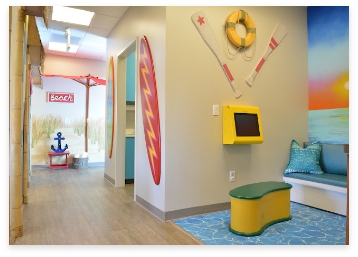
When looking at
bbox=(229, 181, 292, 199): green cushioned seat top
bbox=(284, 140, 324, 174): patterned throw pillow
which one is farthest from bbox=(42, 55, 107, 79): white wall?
bbox=(229, 181, 292, 199): green cushioned seat top

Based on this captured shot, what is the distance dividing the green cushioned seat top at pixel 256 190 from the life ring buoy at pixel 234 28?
1688 millimetres

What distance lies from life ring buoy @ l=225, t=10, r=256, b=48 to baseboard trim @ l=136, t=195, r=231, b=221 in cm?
195

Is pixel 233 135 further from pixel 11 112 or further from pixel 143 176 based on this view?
pixel 11 112

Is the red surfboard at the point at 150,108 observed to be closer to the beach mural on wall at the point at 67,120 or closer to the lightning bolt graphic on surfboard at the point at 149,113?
the lightning bolt graphic on surfboard at the point at 149,113

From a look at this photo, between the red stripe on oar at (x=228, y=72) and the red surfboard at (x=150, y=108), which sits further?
the red stripe on oar at (x=228, y=72)

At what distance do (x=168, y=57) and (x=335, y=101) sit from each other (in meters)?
2.41

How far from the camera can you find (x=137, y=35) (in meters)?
3.76

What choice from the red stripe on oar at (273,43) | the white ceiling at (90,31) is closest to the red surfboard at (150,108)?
the white ceiling at (90,31)

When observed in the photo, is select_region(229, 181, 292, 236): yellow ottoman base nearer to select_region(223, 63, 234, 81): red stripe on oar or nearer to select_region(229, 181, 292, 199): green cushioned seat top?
A: select_region(229, 181, 292, 199): green cushioned seat top

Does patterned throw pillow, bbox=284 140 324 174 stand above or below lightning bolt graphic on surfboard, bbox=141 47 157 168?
below

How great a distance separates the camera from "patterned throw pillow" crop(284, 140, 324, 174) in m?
3.52

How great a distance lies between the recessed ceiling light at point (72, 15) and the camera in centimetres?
430

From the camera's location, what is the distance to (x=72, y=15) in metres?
4.56
